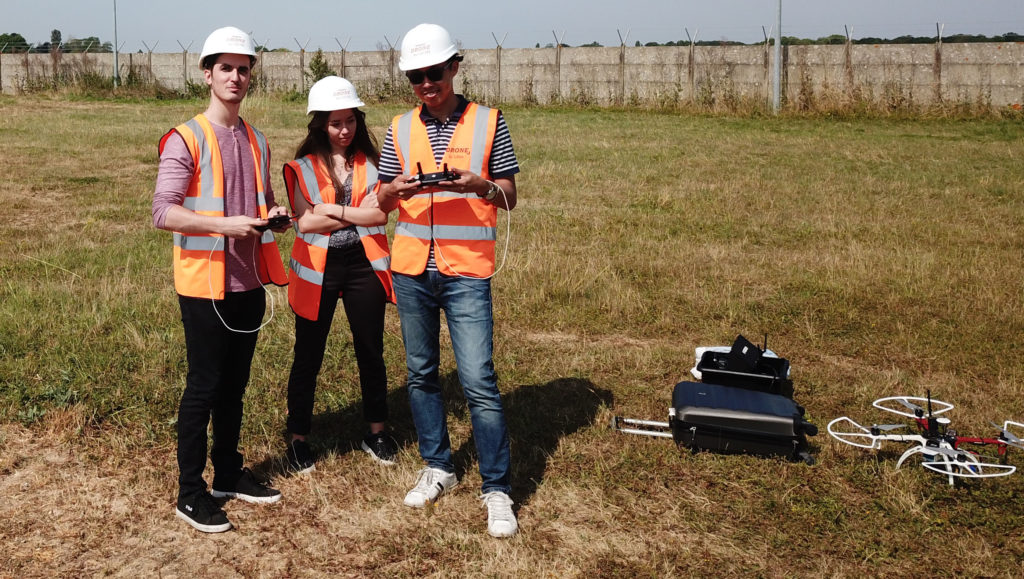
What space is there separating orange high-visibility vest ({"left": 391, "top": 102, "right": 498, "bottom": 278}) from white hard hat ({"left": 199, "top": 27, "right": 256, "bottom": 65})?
72 cm

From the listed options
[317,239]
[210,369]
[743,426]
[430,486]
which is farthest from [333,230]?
[743,426]

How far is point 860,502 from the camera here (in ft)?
14.9

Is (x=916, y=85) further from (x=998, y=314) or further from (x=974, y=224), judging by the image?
(x=998, y=314)

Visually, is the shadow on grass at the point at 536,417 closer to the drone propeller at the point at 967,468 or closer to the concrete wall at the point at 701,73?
the drone propeller at the point at 967,468

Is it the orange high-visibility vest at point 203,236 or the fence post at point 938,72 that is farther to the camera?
the fence post at point 938,72

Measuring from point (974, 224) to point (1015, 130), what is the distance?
471 inches

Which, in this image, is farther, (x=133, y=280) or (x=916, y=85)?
(x=916, y=85)

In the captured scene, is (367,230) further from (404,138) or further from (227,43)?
(227,43)

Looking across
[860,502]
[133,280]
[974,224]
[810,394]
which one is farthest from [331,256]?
[974,224]

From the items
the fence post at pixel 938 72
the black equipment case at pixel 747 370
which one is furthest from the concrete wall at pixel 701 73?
the black equipment case at pixel 747 370

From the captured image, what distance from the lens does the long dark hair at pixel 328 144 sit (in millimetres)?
4602

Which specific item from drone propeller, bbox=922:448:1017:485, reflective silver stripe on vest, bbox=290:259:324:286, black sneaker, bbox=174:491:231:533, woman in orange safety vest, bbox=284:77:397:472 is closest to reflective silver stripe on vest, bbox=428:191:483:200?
woman in orange safety vest, bbox=284:77:397:472

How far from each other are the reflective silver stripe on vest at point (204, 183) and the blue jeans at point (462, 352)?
2.90ft

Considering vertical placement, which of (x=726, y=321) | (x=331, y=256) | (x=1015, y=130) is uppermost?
(x=1015, y=130)
